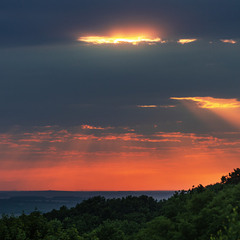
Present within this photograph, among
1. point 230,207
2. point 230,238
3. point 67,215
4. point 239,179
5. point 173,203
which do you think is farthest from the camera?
point 67,215

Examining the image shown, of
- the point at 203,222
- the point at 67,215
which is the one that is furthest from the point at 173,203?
the point at 67,215

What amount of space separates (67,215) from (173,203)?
2861cm

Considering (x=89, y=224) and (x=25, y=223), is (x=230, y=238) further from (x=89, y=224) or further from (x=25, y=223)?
(x=89, y=224)

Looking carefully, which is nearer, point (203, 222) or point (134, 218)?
point (203, 222)

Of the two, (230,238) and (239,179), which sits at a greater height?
(239,179)

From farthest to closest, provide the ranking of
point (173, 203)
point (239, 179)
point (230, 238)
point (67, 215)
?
point (67, 215)
point (239, 179)
point (173, 203)
point (230, 238)

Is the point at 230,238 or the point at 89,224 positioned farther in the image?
the point at 89,224

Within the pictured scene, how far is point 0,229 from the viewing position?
47.3 m

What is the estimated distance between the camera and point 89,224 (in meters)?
76.7

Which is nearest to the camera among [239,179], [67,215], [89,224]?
[239,179]

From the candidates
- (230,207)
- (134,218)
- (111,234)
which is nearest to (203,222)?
(230,207)

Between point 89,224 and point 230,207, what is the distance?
1346 inches

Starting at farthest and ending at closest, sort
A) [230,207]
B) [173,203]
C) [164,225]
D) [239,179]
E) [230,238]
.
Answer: [239,179], [173,203], [164,225], [230,207], [230,238]

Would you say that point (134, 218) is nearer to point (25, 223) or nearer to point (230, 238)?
point (25, 223)
